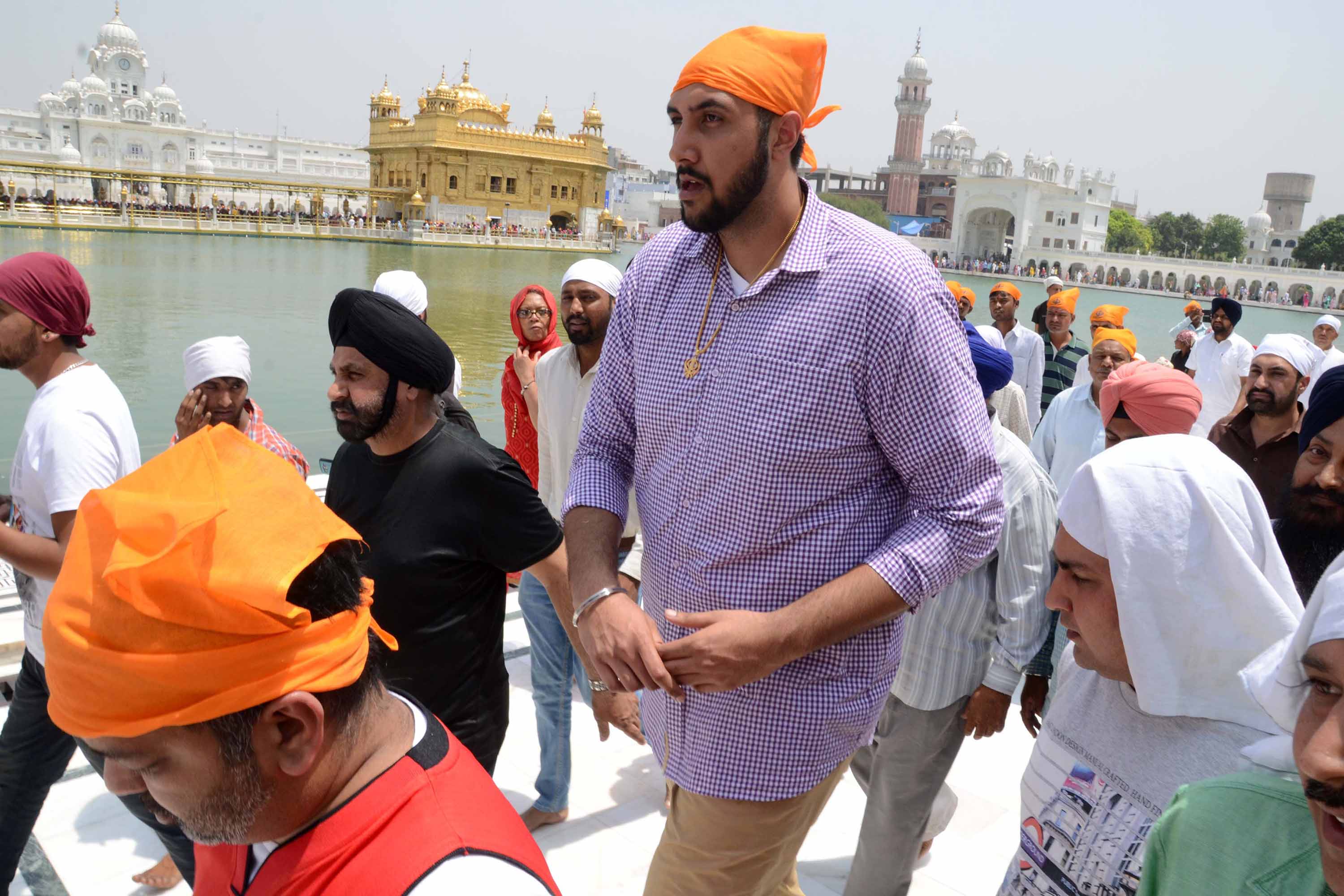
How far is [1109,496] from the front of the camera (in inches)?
49.5

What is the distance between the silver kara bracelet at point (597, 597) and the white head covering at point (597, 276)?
1959 millimetres

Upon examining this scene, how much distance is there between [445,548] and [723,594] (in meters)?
0.69

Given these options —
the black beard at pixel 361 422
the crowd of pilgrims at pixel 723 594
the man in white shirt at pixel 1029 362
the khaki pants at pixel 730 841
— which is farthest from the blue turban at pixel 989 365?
the man in white shirt at pixel 1029 362

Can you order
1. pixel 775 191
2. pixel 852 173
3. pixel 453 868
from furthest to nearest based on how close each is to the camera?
pixel 852 173, pixel 775 191, pixel 453 868

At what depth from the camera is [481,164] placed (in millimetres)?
51906

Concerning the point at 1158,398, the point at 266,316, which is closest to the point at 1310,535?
the point at 1158,398

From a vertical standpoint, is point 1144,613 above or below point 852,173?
below

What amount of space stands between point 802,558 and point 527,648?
2829mm

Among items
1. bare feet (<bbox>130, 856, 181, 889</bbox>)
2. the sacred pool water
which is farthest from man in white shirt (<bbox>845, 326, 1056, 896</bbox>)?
the sacred pool water

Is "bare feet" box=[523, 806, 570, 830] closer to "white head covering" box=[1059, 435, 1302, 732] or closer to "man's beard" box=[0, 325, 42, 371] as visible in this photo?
"man's beard" box=[0, 325, 42, 371]

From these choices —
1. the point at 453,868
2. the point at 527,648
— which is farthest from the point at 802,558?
the point at 527,648

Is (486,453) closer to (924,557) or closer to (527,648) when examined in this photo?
(924,557)

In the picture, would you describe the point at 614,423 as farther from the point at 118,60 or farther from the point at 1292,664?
the point at 118,60

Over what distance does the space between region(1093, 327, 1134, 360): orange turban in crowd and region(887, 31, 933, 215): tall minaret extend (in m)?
83.8
